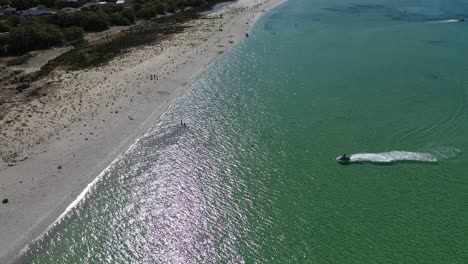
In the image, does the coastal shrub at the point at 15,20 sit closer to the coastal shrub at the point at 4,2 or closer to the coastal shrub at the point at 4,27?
the coastal shrub at the point at 4,27

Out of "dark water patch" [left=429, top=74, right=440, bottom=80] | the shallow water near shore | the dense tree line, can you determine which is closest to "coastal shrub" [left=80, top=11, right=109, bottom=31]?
the dense tree line

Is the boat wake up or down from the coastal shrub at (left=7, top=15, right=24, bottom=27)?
down

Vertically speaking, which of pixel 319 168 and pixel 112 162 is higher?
pixel 112 162

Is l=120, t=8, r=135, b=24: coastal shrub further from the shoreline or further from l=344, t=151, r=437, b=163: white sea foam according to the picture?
l=344, t=151, r=437, b=163: white sea foam

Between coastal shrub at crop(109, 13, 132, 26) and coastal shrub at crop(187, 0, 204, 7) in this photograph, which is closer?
coastal shrub at crop(109, 13, 132, 26)

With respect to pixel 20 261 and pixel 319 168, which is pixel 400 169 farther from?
pixel 20 261

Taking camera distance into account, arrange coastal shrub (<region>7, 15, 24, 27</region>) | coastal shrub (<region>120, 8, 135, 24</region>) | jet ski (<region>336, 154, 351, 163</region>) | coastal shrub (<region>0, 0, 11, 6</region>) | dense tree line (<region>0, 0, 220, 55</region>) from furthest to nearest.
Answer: coastal shrub (<region>0, 0, 11, 6</region>) → coastal shrub (<region>120, 8, 135, 24</region>) → coastal shrub (<region>7, 15, 24, 27</region>) → dense tree line (<region>0, 0, 220, 55</region>) → jet ski (<region>336, 154, 351, 163</region>)

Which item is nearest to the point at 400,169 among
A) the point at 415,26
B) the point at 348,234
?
the point at 348,234
